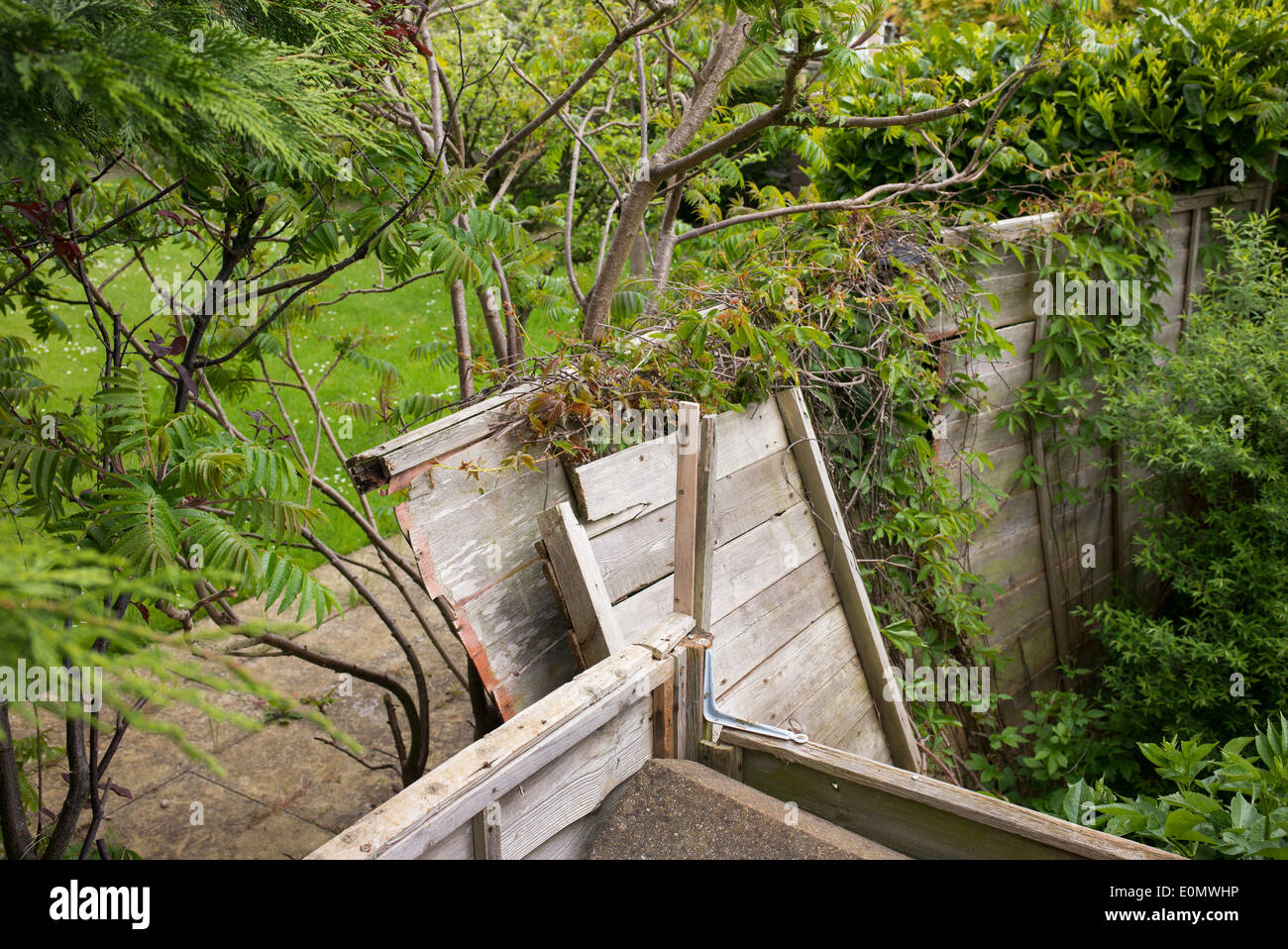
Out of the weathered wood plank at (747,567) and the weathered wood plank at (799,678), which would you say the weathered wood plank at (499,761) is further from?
the weathered wood plank at (799,678)

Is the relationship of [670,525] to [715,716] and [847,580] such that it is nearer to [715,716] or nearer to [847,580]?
[715,716]

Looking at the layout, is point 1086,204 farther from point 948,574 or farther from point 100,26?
point 100,26

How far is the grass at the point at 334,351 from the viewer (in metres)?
6.18

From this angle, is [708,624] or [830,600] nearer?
[708,624]

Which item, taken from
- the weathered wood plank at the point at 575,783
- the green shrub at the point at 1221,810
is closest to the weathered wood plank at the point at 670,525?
the weathered wood plank at the point at 575,783

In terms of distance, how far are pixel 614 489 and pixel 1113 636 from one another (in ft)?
11.0

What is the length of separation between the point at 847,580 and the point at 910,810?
4.21 ft

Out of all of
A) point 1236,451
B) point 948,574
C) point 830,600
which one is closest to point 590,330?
point 830,600

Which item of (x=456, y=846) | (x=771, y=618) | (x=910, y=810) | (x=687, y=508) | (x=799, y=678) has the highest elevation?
(x=687, y=508)

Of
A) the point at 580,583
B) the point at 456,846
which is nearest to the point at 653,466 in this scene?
the point at 580,583

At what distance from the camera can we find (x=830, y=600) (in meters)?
3.35

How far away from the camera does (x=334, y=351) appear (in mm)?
6480

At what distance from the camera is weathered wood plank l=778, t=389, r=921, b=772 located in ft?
10.7

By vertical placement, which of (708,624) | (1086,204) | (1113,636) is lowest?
(1113,636)
